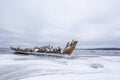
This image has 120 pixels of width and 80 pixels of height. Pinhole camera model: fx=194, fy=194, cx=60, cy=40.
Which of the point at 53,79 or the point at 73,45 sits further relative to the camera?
the point at 73,45

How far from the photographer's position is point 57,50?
49125 mm

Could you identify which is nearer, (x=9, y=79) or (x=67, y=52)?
(x=9, y=79)

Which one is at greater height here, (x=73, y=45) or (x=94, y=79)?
(x=73, y=45)

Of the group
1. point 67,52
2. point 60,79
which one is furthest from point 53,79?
point 67,52

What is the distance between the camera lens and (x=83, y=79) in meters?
10.7

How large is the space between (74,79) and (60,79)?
77 centimetres

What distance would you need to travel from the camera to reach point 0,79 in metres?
10.8

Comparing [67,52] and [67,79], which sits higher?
[67,52]

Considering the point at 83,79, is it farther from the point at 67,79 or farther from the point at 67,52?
the point at 67,52

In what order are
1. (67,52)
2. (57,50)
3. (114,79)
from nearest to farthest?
1. (114,79)
2. (67,52)
3. (57,50)

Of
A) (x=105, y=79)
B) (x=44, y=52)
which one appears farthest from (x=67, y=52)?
(x=105, y=79)

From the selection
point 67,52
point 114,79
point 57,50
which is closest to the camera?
point 114,79

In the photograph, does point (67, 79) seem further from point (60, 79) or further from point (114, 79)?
point (114, 79)

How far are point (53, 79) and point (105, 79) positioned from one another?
288 cm
